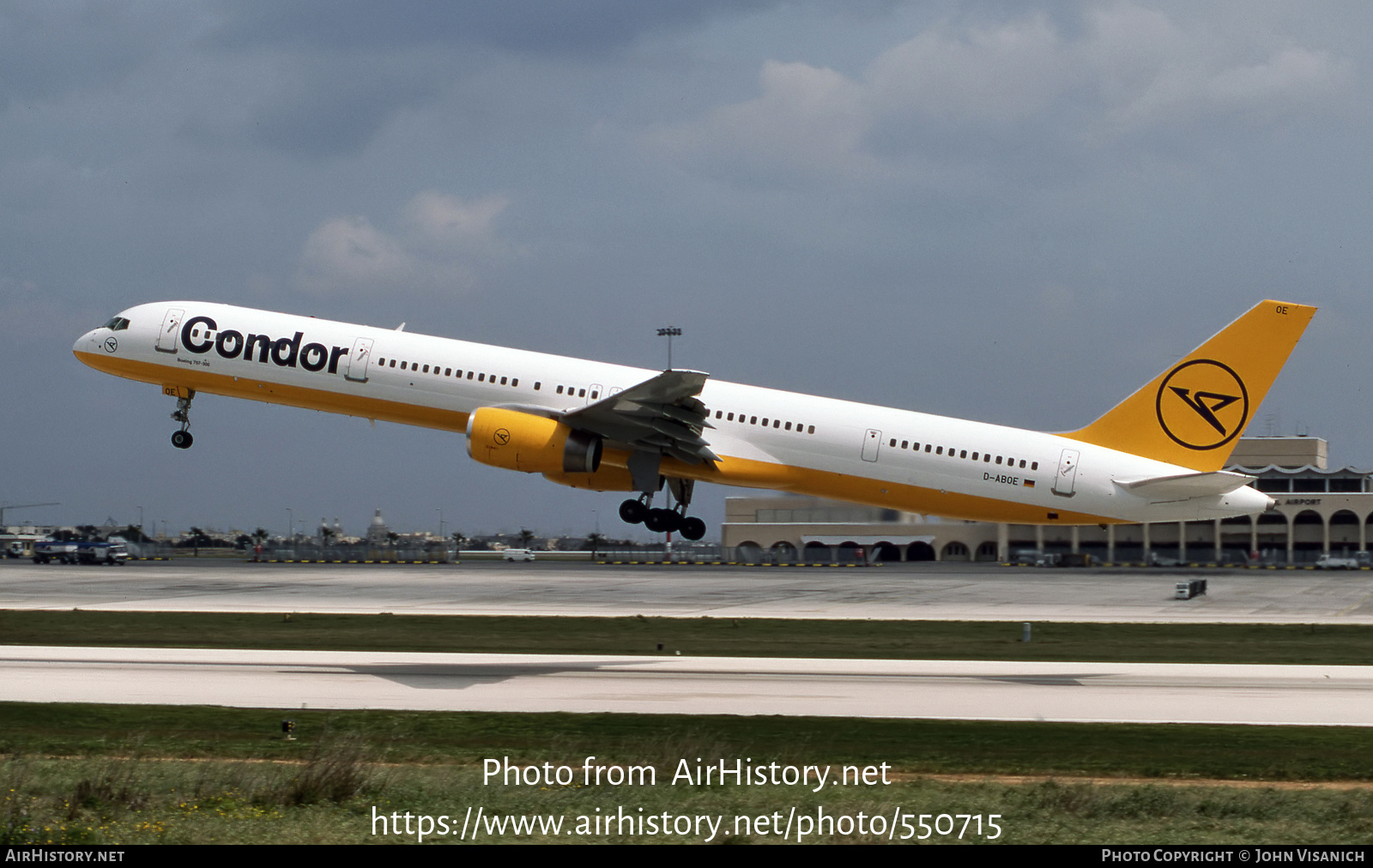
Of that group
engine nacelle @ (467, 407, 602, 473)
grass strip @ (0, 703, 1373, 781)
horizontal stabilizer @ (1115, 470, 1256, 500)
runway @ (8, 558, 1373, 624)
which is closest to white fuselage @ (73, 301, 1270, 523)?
horizontal stabilizer @ (1115, 470, 1256, 500)

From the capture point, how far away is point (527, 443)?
4197 centimetres

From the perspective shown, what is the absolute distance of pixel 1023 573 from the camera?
94938 millimetres

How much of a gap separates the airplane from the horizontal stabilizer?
7 centimetres

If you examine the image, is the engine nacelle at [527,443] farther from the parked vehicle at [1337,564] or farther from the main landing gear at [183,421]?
the parked vehicle at [1337,564]

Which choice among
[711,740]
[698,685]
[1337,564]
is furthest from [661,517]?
[1337,564]

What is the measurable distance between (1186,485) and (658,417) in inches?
625

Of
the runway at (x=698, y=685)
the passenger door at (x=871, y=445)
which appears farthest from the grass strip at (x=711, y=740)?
the passenger door at (x=871, y=445)

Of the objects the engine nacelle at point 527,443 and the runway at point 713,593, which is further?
the runway at point 713,593

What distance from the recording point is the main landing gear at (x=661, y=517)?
45.3 m

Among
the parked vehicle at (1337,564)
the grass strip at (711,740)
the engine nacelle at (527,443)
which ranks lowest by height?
the grass strip at (711,740)

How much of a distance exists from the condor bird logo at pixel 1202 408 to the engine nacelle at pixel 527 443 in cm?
1814

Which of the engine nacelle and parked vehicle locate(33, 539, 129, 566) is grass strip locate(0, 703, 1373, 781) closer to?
the engine nacelle

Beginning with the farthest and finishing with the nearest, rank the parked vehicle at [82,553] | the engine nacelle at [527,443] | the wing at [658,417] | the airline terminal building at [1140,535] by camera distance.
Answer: the airline terminal building at [1140,535]
the parked vehicle at [82,553]
the engine nacelle at [527,443]
the wing at [658,417]
